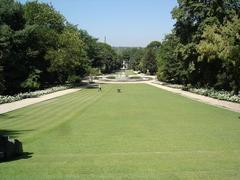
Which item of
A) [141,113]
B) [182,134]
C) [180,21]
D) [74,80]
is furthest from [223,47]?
[74,80]

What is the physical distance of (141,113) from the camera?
29.1m

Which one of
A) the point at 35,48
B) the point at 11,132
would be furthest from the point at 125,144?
the point at 35,48

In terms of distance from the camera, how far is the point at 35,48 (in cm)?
6028

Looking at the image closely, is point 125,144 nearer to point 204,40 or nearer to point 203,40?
point 204,40

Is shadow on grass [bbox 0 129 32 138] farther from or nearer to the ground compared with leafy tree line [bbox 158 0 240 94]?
nearer to the ground

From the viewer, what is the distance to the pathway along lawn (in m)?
11.2

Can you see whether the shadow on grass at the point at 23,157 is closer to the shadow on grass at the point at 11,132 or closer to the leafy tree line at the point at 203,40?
the shadow on grass at the point at 11,132

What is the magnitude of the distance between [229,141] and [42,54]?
5167 cm

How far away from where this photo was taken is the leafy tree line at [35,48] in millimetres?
52575

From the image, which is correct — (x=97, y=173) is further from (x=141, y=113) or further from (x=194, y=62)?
(x=194, y=62)

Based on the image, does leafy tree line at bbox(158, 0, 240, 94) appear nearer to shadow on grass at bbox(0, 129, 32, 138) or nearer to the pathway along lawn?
the pathway along lawn

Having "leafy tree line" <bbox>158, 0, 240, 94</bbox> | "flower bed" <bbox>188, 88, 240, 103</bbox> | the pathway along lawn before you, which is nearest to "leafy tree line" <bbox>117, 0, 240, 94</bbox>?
"leafy tree line" <bbox>158, 0, 240, 94</bbox>

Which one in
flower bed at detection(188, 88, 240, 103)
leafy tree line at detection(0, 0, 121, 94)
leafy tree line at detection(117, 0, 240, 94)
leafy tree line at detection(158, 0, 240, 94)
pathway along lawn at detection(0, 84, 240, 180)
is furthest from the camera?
leafy tree line at detection(0, 0, 121, 94)

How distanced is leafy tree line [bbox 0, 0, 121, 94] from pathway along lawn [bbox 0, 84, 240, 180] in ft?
71.9
